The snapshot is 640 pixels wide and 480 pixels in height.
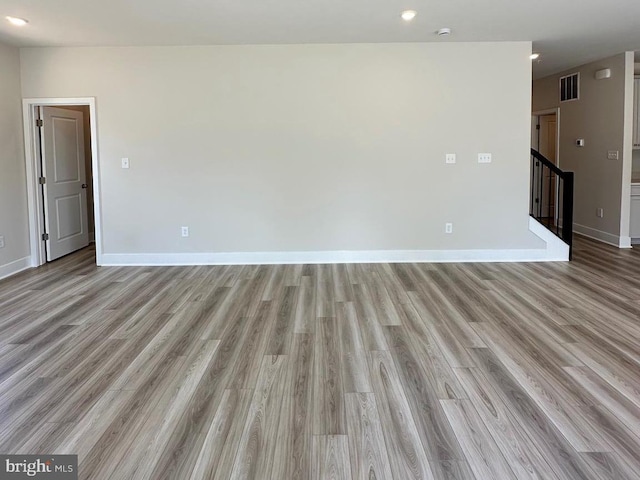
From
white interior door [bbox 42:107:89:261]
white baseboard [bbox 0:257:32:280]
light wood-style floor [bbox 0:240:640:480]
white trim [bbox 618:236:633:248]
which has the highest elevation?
white interior door [bbox 42:107:89:261]

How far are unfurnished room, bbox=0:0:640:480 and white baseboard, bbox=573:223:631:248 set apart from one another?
4 centimetres

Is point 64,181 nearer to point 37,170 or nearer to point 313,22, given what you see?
point 37,170

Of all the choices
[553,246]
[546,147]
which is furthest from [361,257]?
[546,147]

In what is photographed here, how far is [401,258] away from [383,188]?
89 centimetres

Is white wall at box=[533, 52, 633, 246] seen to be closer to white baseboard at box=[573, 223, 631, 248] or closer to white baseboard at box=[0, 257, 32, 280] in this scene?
white baseboard at box=[573, 223, 631, 248]

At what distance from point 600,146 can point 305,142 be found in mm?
4393

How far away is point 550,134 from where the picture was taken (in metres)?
9.33

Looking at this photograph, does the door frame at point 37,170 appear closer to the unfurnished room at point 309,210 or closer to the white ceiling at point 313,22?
the unfurnished room at point 309,210

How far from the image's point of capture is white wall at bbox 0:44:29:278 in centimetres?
548

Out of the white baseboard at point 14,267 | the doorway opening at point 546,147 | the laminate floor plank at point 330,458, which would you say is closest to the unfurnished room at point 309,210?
the white baseboard at point 14,267

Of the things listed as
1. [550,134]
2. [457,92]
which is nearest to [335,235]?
[457,92]

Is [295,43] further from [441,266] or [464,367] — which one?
[464,367]

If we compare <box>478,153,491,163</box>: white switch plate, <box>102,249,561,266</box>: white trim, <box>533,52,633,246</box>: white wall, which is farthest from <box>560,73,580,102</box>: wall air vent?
<box>102,249,561,266</box>: white trim

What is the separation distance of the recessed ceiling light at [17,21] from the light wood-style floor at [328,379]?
2.58m
